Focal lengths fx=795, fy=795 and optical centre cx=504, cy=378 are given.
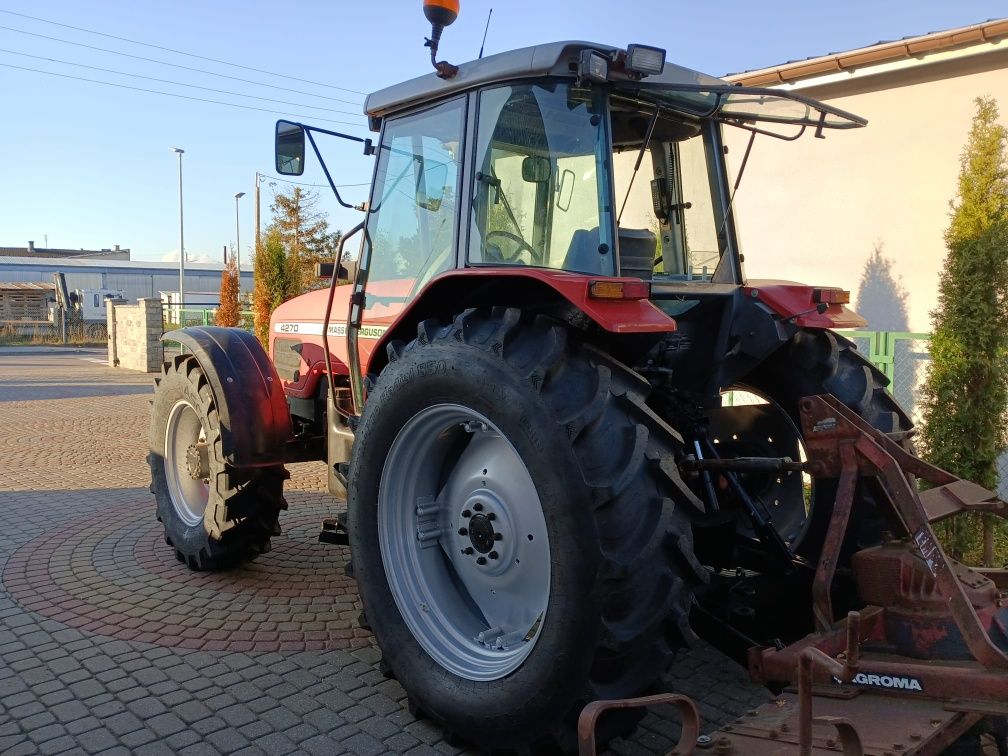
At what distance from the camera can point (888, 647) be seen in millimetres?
2398

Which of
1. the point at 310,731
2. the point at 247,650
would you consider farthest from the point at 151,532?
the point at 310,731

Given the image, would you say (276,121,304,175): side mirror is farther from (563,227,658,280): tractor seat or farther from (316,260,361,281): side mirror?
(563,227,658,280): tractor seat

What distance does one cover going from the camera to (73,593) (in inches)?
173

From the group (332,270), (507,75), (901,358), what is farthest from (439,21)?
(901,358)

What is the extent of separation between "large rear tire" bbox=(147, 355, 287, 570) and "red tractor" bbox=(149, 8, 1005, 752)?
0.10 m

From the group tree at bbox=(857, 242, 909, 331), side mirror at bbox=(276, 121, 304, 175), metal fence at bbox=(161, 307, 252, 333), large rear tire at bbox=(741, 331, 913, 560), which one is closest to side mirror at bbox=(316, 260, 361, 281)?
side mirror at bbox=(276, 121, 304, 175)

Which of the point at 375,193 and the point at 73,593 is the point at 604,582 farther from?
the point at 73,593

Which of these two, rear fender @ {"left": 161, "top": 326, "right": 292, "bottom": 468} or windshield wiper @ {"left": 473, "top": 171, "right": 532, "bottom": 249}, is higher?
windshield wiper @ {"left": 473, "top": 171, "right": 532, "bottom": 249}

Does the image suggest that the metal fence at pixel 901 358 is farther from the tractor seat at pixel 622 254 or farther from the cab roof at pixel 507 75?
the cab roof at pixel 507 75

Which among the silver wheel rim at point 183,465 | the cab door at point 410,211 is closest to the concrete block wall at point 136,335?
the silver wheel rim at point 183,465

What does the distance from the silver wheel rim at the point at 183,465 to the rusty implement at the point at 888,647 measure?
11.8 feet

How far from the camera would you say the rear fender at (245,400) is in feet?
13.8

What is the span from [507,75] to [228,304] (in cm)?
2009

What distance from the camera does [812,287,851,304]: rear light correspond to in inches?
132
